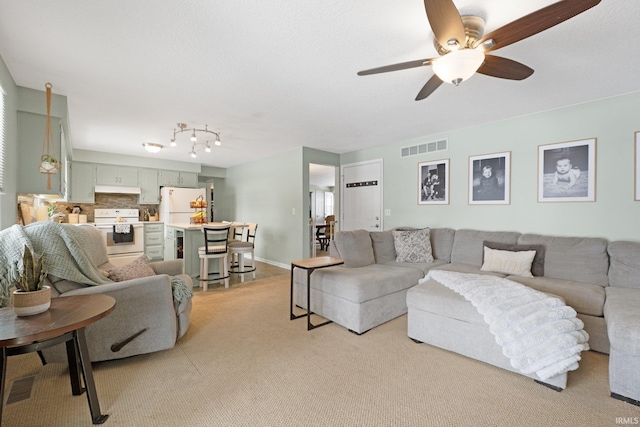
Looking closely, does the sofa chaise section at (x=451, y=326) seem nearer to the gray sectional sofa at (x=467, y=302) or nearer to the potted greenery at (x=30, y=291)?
the gray sectional sofa at (x=467, y=302)

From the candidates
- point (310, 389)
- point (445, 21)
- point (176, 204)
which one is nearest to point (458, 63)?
point (445, 21)

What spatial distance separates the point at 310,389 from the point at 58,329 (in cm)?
143

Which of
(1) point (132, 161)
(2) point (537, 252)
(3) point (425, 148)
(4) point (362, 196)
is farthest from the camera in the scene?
(1) point (132, 161)

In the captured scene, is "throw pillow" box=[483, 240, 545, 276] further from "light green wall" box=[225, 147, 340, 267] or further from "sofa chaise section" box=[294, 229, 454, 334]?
"light green wall" box=[225, 147, 340, 267]

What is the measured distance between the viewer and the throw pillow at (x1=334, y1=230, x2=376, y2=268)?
352 cm

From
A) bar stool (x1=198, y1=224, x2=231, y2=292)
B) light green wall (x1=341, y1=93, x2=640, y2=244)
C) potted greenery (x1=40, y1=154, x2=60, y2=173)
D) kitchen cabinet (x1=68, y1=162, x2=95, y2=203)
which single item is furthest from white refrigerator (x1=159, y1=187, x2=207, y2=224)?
light green wall (x1=341, y1=93, x2=640, y2=244)

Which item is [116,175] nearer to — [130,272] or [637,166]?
[130,272]

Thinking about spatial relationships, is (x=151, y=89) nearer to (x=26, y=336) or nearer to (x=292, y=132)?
(x=292, y=132)

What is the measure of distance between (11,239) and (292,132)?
11.0 feet

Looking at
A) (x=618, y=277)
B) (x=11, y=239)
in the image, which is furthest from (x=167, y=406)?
(x=618, y=277)

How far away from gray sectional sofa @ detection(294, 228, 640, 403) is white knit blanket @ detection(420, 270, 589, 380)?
0.12 m

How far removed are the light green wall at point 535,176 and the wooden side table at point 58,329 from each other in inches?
168

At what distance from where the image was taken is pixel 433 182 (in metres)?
4.52

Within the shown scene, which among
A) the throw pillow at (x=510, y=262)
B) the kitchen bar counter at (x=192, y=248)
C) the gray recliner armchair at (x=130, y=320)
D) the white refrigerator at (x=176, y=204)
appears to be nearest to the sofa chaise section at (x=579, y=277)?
the throw pillow at (x=510, y=262)
